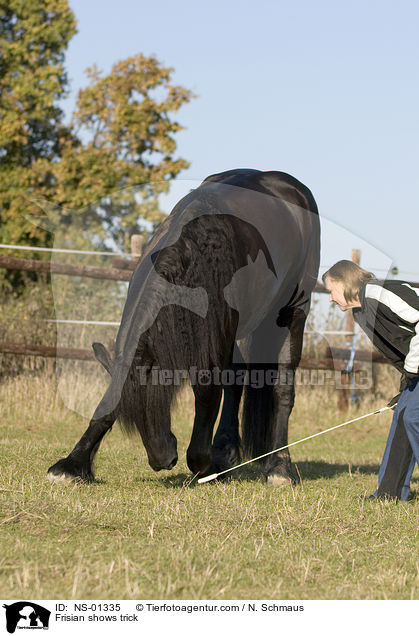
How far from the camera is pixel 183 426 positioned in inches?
360

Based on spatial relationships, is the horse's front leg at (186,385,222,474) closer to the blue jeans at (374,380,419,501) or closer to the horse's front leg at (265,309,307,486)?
the horse's front leg at (265,309,307,486)

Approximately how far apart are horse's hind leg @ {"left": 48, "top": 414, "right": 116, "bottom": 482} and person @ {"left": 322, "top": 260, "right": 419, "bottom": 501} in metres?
1.81

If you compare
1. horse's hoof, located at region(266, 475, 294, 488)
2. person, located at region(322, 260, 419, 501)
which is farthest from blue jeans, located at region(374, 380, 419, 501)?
horse's hoof, located at region(266, 475, 294, 488)

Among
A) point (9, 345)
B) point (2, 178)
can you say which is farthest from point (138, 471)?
point (2, 178)

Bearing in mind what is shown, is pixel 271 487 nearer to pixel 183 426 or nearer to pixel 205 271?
pixel 205 271

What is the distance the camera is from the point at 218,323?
4844mm

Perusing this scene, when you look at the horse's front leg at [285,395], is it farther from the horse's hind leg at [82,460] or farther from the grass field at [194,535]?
the horse's hind leg at [82,460]

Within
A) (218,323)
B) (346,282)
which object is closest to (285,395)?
(346,282)

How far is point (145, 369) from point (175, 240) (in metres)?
0.92

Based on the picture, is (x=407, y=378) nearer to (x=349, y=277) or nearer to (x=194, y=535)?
(x=349, y=277)

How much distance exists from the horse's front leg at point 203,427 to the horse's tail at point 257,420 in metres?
1.03

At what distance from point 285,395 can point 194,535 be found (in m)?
2.52

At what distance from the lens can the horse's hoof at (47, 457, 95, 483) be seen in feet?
16.2
